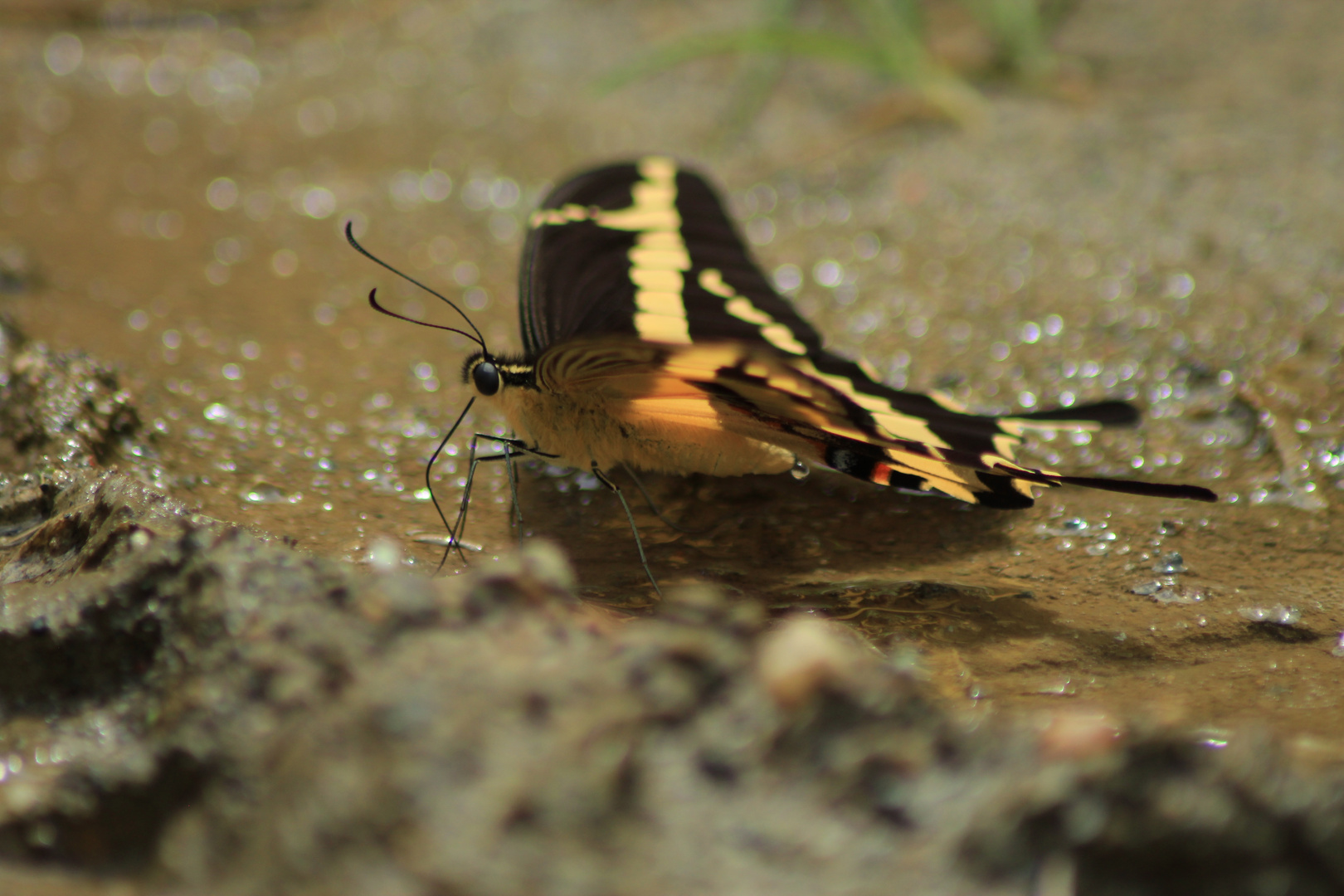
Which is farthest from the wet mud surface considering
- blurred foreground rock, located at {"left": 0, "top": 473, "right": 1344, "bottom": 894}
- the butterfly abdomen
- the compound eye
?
the compound eye

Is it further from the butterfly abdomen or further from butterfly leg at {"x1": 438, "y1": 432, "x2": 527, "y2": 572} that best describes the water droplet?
butterfly leg at {"x1": 438, "y1": 432, "x2": 527, "y2": 572}

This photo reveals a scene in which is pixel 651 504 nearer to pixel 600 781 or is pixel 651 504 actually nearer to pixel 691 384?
pixel 691 384

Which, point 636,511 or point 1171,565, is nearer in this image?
point 1171,565

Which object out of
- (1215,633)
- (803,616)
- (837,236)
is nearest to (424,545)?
(803,616)

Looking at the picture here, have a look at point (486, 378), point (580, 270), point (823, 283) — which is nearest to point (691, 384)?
point (486, 378)

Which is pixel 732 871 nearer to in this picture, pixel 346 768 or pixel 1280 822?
pixel 346 768

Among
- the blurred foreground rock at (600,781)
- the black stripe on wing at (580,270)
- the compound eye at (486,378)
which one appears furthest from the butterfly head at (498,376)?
the blurred foreground rock at (600,781)

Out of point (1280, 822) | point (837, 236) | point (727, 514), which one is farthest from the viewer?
point (837, 236)
